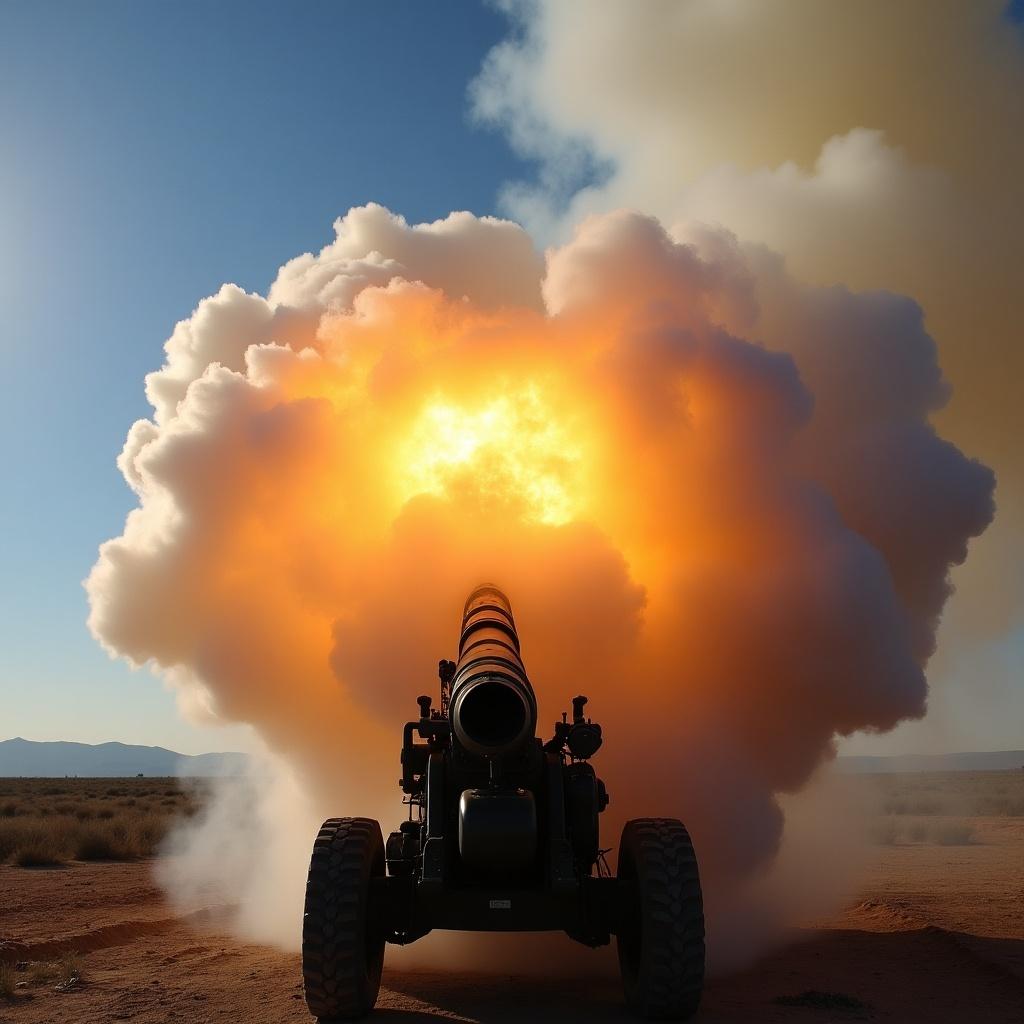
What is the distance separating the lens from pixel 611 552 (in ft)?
53.4

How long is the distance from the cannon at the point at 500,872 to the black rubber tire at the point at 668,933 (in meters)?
0.01

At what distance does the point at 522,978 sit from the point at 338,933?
403 centimetres

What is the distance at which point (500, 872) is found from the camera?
9773mm

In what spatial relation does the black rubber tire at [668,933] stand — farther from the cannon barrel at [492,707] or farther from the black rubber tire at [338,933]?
the black rubber tire at [338,933]

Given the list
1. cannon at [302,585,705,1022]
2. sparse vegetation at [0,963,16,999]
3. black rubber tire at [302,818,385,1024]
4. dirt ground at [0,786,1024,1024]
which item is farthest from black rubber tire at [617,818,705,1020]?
sparse vegetation at [0,963,16,999]

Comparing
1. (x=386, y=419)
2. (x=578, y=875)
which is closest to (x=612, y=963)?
(x=578, y=875)

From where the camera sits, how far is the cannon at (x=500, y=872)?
29.8 feet

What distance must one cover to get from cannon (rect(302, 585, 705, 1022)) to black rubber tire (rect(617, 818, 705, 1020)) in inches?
0.5

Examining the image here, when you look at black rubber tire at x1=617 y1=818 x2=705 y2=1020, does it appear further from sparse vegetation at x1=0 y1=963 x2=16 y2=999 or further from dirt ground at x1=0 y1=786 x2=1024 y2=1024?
sparse vegetation at x1=0 y1=963 x2=16 y2=999

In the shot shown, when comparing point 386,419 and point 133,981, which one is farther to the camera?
point 386,419

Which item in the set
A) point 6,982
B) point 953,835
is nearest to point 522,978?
point 6,982

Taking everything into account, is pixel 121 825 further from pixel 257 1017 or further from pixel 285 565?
pixel 257 1017

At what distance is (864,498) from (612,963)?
10129mm

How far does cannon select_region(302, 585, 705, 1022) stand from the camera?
909 centimetres
